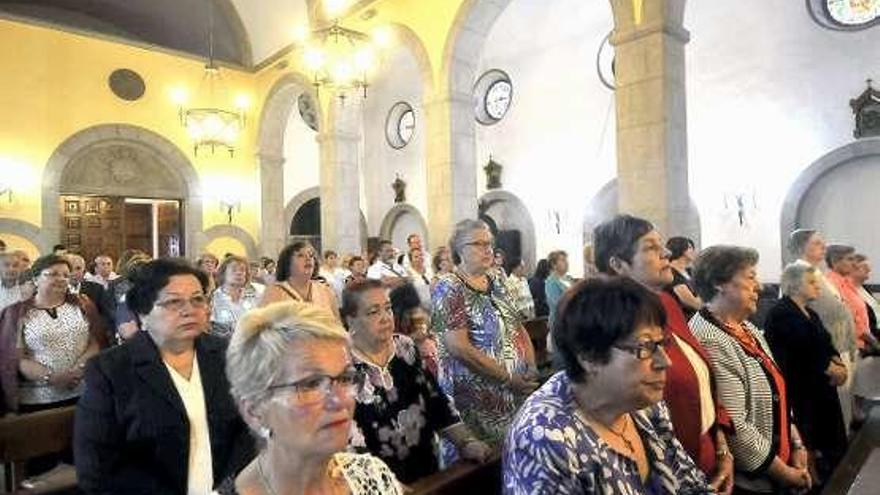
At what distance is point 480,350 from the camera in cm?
266

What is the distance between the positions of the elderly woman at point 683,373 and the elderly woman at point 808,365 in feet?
3.94

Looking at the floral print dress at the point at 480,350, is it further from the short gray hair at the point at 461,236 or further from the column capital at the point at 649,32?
the column capital at the point at 649,32

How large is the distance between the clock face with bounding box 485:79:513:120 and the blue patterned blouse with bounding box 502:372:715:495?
12071 millimetres

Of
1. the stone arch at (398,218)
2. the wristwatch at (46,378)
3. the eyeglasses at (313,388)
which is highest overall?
the stone arch at (398,218)

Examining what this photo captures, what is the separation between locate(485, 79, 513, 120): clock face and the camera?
520 inches

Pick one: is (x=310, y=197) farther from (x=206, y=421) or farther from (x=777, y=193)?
(x=206, y=421)

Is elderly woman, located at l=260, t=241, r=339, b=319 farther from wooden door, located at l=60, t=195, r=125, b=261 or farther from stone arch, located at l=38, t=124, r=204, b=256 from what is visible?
wooden door, located at l=60, t=195, r=125, b=261

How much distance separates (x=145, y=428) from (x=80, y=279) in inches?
166

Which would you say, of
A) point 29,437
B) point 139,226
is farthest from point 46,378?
point 139,226

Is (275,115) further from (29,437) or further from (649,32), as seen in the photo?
(29,437)

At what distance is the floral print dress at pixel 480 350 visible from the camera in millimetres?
2674

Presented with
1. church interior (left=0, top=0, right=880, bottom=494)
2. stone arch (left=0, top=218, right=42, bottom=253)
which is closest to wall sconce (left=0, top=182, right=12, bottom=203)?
church interior (left=0, top=0, right=880, bottom=494)

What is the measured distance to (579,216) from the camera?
1187 cm

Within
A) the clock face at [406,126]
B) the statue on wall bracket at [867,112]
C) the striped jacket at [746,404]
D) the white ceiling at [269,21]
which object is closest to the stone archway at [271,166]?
the white ceiling at [269,21]
